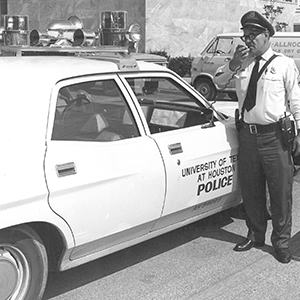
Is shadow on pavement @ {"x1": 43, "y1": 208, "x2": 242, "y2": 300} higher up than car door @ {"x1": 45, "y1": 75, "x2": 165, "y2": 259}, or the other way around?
car door @ {"x1": 45, "y1": 75, "x2": 165, "y2": 259}

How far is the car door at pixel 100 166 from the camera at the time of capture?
359cm

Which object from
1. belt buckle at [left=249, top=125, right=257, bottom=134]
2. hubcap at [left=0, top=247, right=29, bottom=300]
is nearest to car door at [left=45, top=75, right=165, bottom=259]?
hubcap at [left=0, top=247, right=29, bottom=300]

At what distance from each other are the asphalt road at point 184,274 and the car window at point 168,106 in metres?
1.03

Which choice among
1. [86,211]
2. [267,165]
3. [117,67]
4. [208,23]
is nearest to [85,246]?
[86,211]

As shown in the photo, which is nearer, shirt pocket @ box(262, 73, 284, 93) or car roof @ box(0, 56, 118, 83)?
car roof @ box(0, 56, 118, 83)

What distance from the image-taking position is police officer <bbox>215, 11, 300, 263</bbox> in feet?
14.5

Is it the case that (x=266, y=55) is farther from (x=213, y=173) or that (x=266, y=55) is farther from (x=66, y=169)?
(x=66, y=169)

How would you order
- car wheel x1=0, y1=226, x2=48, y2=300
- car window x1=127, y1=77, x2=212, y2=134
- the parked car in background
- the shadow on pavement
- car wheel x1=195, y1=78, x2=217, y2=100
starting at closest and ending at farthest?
car wheel x1=0, y1=226, x2=48, y2=300, the shadow on pavement, car window x1=127, y1=77, x2=212, y2=134, the parked car in background, car wheel x1=195, y1=78, x2=217, y2=100

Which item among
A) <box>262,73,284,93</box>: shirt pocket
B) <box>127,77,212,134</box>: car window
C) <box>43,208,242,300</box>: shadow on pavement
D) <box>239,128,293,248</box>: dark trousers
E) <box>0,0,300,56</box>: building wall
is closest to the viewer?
<box>43,208,242,300</box>: shadow on pavement

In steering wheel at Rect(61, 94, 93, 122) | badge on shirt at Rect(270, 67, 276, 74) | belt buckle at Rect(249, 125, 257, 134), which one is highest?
badge on shirt at Rect(270, 67, 276, 74)

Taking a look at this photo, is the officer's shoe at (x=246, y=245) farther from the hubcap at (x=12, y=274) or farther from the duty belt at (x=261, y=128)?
the hubcap at (x=12, y=274)

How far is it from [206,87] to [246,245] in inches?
468

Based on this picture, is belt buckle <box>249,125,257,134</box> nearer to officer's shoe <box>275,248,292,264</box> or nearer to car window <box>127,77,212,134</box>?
car window <box>127,77,212,134</box>

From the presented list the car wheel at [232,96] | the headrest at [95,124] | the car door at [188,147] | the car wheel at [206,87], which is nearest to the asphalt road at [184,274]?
the car door at [188,147]
